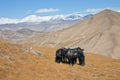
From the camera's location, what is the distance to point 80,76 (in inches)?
1029

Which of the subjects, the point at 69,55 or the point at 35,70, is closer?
the point at 35,70

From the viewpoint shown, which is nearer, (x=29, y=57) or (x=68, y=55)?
(x=29, y=57)

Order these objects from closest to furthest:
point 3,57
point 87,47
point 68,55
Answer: point 3,57 → point 68,55 → point 87,47

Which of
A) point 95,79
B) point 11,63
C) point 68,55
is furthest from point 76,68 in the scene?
point 11,63

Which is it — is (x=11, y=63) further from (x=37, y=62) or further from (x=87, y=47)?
(x=87, y=47)

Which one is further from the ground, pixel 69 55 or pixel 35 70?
pixel 69 55

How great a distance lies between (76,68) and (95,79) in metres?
4.90

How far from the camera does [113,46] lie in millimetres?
184625

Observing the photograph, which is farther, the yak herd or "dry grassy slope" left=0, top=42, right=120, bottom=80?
the yak herd

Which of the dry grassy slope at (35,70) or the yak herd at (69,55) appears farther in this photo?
the yak herd at (69,55)

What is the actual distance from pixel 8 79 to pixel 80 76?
749cm

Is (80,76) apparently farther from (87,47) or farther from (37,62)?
(87,47)

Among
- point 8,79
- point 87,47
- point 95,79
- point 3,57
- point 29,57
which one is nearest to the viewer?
point 8,79

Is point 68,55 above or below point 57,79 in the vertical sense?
above
